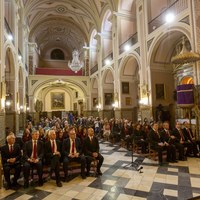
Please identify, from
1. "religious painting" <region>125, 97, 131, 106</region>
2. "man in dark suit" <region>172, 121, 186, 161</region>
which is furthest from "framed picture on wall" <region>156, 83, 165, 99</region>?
"man in dark suit" <region>172, 121, 186, 161</region>

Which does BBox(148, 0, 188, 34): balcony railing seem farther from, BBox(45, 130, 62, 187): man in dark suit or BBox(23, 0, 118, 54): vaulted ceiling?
BBox(45, 130, 62, 187): man in dark suit

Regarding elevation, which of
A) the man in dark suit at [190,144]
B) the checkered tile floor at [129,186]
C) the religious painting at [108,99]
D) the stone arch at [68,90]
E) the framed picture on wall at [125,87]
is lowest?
the checkered tile floor at [129,186]

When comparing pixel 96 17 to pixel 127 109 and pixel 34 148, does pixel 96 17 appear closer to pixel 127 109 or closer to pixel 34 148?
pixel 127 109

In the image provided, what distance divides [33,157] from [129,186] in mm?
2287

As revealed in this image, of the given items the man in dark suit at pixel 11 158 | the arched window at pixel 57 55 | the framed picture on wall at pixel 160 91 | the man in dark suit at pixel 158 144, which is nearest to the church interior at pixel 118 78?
the framed picture on wall at pixel 160 91

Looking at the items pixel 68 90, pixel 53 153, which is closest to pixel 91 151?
pixel 53 153

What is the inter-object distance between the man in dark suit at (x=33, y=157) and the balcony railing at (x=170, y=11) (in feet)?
24.8

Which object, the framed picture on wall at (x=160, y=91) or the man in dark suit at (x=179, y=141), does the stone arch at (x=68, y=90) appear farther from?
the man in dark suit at (x=179, y=141)

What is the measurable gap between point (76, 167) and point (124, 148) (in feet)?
12.6

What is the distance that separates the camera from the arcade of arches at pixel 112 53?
9134mm

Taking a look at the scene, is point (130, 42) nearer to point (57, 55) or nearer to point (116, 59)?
point (116, 59)

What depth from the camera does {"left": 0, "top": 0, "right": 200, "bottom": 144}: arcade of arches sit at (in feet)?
30.0

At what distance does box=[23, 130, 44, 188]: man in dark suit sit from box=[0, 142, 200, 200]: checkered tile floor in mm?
299

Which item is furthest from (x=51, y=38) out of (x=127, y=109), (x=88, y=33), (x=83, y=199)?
(x=83, y=199)
